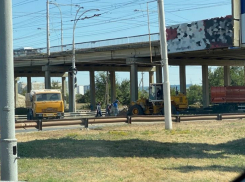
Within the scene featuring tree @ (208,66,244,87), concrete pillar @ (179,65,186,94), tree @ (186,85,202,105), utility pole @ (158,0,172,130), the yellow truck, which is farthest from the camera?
tree @ (186,85,202,105)

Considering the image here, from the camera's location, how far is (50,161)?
1268 cm

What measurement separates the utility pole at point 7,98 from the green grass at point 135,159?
1.41m

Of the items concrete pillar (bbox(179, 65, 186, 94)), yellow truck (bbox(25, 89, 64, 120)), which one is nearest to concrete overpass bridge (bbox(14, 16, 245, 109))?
concrete pillar (bbox(179, 65, 186, 94))

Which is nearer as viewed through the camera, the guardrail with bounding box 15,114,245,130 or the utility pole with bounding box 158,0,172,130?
the utility pole with bounding box 158,0,172,130

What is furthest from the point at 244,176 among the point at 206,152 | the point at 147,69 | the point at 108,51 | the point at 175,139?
the point at 147,69

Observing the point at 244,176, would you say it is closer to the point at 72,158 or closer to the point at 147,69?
the point at 72,158

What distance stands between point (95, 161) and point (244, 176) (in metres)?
8.01

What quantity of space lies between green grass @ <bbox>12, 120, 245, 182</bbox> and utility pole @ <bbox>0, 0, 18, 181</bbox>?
1.41 metres

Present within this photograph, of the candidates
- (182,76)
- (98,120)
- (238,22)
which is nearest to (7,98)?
(238,22)

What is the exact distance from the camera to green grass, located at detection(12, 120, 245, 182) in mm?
10664

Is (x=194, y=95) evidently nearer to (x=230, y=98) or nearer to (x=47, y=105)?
(x=230, y=98)

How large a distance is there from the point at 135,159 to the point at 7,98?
547cm

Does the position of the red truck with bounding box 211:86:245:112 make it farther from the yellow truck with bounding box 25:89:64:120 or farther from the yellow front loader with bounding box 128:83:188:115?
the yellow truck with bounding box 25:89:64:120

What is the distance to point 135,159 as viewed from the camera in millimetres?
13133
